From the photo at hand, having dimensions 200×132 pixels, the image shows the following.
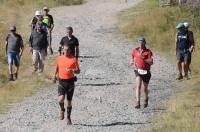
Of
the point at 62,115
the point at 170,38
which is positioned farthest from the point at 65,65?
the point at 170,38

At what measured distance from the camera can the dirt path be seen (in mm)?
16500

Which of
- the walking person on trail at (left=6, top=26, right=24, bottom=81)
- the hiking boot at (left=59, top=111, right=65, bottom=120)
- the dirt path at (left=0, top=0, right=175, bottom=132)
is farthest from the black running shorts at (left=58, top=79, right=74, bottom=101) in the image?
the walking person on trail at (left=6, top=26, right=24, bottom=81)

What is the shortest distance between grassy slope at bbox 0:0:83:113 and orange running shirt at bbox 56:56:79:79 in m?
3.28

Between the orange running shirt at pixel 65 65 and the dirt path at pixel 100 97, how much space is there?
1218 mm

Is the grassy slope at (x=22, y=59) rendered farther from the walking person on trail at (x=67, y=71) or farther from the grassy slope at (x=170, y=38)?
the grassy slope at (x=170, y=38)

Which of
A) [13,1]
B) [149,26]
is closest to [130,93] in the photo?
[149,26]

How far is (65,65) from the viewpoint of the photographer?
15789mm

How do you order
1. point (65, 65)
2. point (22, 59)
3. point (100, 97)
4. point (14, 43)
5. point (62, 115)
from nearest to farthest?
point (65, 65)
point (62, 115)
point (100, 97)
point (14, 43)
point (22, 59)

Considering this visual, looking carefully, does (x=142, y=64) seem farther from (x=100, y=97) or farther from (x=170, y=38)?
(x=170, y=38)

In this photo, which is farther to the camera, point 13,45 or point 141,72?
point 13,45

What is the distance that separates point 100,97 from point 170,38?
11.6m

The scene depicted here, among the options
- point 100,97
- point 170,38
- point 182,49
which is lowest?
point 100,97

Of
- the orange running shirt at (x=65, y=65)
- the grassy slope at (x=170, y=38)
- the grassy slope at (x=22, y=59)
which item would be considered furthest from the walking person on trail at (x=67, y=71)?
the grassy slope at (x=22, y=59)

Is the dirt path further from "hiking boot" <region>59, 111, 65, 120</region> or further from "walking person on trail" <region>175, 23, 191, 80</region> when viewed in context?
"walking person on trail" <region>175, 23, 191, 80</region>
